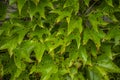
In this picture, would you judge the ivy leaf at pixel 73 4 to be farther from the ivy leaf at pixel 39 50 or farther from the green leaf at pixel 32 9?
the ivy leaf at pixel 39 50

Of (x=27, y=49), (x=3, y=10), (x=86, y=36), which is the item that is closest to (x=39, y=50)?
(x=27, y=49)

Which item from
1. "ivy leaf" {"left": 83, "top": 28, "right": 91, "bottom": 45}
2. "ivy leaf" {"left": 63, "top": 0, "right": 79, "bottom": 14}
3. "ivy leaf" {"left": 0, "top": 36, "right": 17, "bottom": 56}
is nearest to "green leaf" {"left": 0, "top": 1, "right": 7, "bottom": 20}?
"ivy leaf" {"left": 0, "top": 36, "right": 17, "bottom": 56}

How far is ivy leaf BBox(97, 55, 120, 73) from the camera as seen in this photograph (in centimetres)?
194

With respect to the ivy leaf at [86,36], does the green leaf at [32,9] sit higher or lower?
higher

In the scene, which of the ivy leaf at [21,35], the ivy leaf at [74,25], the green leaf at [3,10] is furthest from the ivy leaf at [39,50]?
the green leaf at [3,10]

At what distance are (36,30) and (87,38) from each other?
37 cm

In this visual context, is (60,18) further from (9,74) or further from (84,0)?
(9,74)

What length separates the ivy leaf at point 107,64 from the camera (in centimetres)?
194

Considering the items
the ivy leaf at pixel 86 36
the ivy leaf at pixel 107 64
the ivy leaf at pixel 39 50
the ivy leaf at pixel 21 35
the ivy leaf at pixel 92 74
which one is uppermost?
the ivy leaf at pixel 21 35

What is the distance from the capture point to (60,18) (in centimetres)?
184

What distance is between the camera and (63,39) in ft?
6.21

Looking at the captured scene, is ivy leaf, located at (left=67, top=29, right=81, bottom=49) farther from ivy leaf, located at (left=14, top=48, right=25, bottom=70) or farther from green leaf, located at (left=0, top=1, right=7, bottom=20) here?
green leaf, located at (left=0, top=1, right=7, bottom=20)

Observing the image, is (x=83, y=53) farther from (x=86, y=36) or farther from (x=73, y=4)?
(x=73, y=4)

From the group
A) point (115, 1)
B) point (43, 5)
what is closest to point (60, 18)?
point (43, 5)
